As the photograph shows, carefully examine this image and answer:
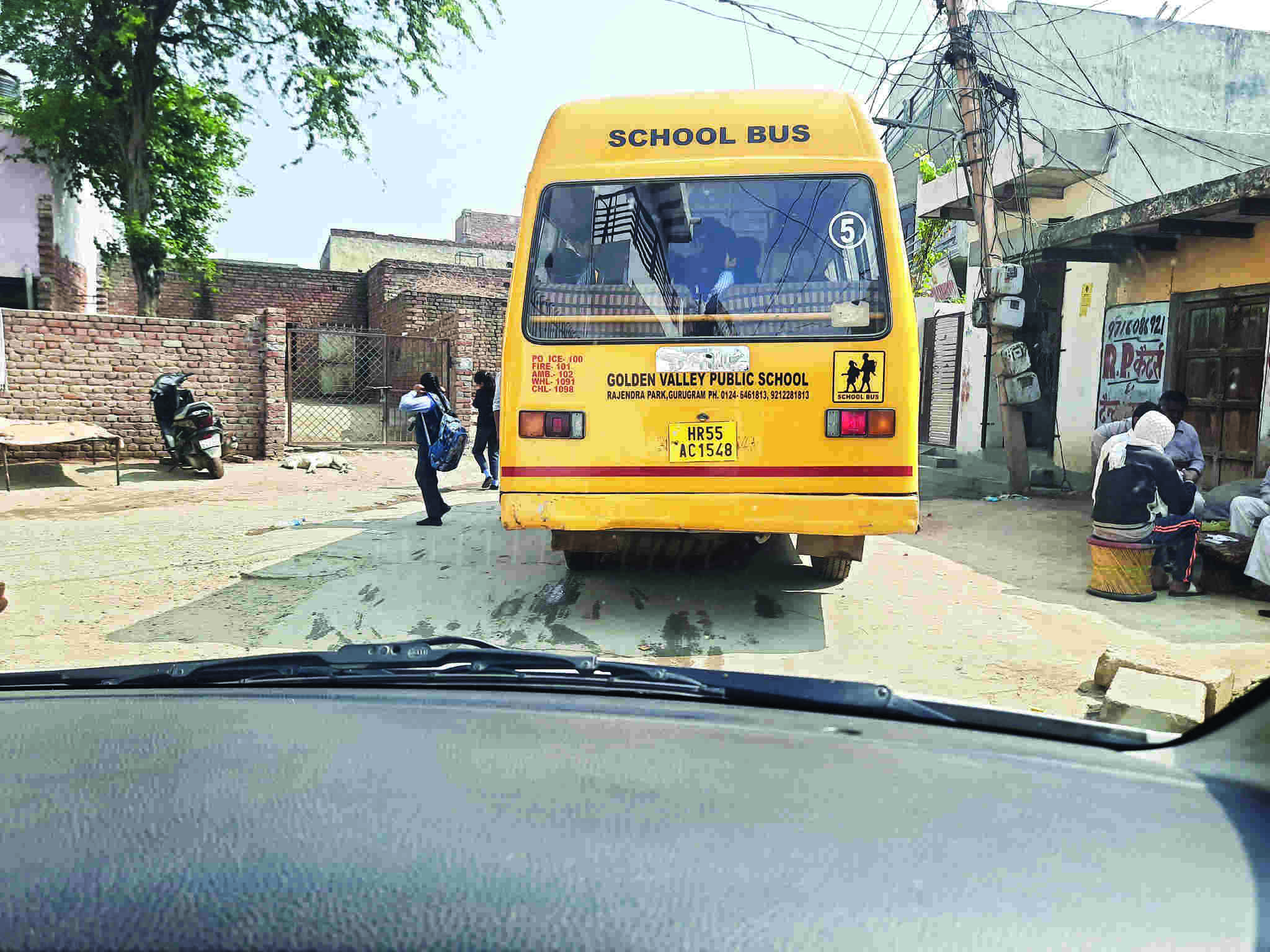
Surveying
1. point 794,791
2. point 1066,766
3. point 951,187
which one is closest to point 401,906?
point 794,791

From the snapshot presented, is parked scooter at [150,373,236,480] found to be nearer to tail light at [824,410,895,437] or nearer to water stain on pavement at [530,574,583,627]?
water stain on pavement at [530,574,583,627]

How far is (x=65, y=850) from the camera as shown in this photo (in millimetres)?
1200

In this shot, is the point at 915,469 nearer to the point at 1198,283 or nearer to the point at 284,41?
the point at 1198,283

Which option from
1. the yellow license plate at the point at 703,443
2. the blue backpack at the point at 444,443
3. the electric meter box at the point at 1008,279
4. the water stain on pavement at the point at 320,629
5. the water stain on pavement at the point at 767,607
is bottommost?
the water stain on pavement at the point at 320,629

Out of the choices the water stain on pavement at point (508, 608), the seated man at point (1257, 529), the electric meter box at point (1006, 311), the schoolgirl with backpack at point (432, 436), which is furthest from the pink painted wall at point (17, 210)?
the seated man at point (1257, 529)

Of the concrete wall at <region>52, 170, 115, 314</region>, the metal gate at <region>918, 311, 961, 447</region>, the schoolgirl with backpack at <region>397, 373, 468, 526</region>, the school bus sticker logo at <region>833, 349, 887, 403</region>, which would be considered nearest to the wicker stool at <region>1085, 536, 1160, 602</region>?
the school bus sticker logo at <region>833, 349, 887, 403</region>

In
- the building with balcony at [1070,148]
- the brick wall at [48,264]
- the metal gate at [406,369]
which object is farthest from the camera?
the metal gate at [406,369]

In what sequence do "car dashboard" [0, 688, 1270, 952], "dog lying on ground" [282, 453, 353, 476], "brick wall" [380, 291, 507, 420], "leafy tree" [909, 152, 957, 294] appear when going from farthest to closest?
1. "brick wall" [380, 291, 507, 420]
2. "leafy tree" [909, 152, 957, 294]
3. "dog lying on ground" [282, 453, 353, 476]
4. "car dashboard" [0, 688, 1270, 952]

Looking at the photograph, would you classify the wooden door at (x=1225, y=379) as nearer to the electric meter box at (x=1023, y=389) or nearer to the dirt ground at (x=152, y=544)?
the electric meter box at (x=1023, y=389)

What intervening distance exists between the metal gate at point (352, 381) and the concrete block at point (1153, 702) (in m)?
13.1

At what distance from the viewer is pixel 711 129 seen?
5324 mm

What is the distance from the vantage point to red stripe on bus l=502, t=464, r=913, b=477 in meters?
4.95

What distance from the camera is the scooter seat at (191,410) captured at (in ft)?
39.5

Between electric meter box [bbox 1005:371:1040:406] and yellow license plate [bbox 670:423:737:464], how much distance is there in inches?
275
